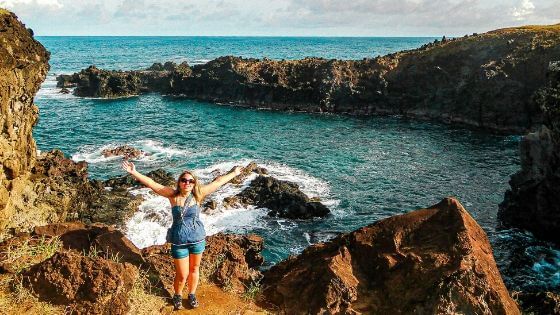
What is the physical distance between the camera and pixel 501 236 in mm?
26078

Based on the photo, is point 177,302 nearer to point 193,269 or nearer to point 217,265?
point 193,269

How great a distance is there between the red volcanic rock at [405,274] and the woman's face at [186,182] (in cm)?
285

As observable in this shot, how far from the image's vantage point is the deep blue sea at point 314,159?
2638 centimetres

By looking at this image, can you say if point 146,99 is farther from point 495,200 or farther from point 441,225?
point 441,225

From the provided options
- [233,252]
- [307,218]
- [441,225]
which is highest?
[441,225]

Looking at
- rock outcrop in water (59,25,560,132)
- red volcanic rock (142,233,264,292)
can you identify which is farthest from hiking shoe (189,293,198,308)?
rock outcrop in water (59,25,560,132)

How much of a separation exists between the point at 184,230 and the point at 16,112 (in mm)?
15530

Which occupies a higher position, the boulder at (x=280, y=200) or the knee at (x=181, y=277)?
the knee at (x=181, y=277)

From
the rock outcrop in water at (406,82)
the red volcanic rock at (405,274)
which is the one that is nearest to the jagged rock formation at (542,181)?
the red volcanic rock at (405,274)

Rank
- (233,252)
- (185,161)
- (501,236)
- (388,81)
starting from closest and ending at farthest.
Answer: (233,252) < (501,236) < (185,161) < (388,81)

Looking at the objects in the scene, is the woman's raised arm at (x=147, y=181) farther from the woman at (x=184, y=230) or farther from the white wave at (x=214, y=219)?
the white wave at (x=214, y=219)

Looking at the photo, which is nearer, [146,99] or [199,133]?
[199,133]

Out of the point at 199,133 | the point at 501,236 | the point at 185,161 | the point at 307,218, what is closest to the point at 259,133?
the point at 199,133

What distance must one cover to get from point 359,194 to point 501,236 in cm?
1007
